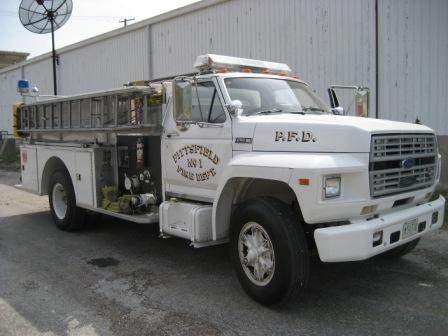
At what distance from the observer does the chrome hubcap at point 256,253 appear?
4449 mm

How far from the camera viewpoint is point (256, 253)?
4535 mm

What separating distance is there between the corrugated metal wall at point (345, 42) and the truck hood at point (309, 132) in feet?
17.3

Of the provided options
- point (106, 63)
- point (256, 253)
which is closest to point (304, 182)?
point (256, 253)

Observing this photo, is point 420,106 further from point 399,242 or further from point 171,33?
point 171,33

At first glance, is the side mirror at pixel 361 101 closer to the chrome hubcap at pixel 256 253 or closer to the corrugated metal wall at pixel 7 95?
the chrome hubcap at pixel 256 253

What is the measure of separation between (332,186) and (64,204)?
5.28 metres

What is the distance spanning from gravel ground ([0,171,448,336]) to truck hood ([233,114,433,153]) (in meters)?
1.46

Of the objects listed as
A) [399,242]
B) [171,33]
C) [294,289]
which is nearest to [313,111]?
[399,242]

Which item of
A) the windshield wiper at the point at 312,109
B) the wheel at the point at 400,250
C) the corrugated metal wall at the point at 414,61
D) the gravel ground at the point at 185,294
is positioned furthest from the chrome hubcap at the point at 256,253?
the corrugated metal wall at the point at 414,61

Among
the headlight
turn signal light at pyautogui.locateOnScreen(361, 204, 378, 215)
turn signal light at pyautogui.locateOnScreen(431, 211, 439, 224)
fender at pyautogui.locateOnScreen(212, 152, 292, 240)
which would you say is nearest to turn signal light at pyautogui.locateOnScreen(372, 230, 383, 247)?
turn signal light at pyautogui.locateOnScreen(361, 204, 378, 215)

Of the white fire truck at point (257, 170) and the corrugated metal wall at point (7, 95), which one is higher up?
the corrugated metal wall at point (7, 95)

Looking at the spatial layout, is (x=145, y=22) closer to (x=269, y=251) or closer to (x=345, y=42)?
(x=345, y=42)

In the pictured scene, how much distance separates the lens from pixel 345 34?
10.1m

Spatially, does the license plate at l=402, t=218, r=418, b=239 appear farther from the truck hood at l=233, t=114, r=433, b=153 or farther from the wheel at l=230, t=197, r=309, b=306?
the wheel at l=230, t=197, r=309, b=306
